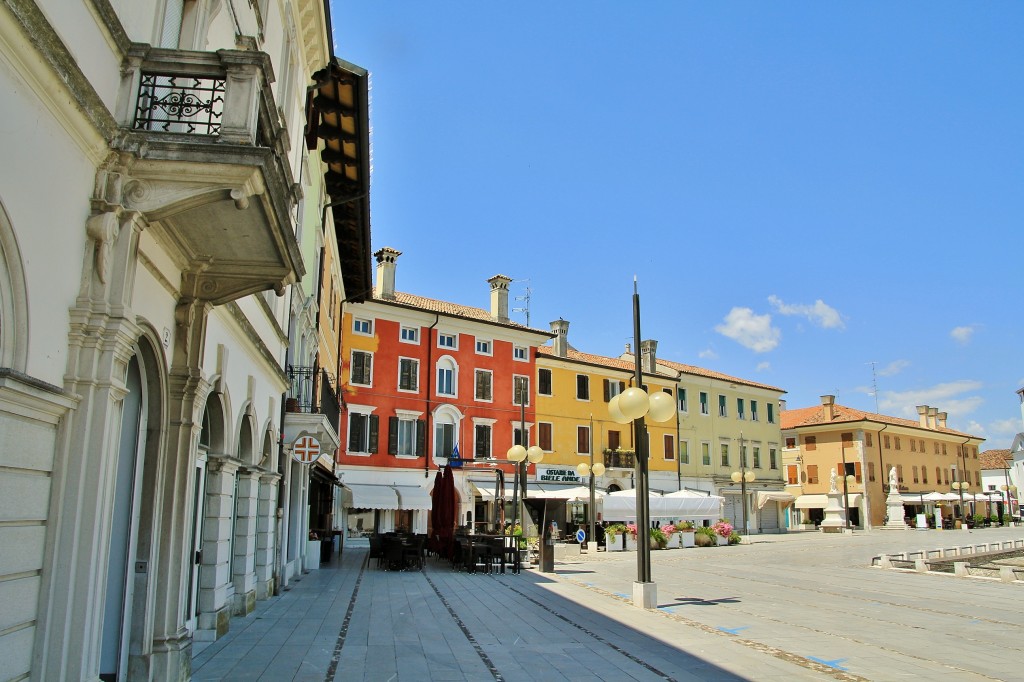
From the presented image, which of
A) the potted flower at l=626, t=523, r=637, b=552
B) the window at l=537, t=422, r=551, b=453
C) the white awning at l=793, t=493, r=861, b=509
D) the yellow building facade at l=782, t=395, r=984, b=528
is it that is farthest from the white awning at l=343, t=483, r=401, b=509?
the white awning at l=793, t=493, r=861, b=509

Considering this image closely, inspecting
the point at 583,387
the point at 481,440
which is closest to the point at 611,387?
the point at 583,387

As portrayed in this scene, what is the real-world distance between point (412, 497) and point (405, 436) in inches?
133

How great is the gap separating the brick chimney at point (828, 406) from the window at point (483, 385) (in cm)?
4043

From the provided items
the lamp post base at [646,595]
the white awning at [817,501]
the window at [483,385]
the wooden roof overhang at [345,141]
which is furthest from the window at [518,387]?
the white awning at [817,501]

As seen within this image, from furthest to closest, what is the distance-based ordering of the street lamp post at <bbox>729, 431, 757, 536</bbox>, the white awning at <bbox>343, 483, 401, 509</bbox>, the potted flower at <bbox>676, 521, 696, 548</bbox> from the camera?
the street lamp post at <bbox>729, 431, 757, 536</bbox>, the potted flower at <bbox>676, 521, 696, 548</bbox>, the white awning at <bbox>343, 483, 401, 509</bbox>

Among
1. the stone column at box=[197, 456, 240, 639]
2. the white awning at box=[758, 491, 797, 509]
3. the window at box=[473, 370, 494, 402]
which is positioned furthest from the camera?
the white awning at box=[758, 491, 797, 509]

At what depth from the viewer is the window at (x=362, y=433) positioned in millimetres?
35737

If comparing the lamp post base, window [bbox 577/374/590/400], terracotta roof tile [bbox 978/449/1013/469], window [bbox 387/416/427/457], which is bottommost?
the lamp post base

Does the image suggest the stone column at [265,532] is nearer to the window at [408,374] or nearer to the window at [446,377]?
the window at [408,374]

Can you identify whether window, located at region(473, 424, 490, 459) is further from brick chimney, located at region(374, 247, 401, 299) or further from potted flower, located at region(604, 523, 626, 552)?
potted flower, located at region(604, 523, 626, 552)

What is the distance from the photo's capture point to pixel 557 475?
43094 millimetres

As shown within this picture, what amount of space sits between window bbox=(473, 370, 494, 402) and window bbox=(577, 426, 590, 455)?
6.69 metres

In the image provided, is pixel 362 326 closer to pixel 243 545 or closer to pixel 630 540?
pixel 630 540

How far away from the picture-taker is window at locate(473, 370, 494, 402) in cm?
4044
